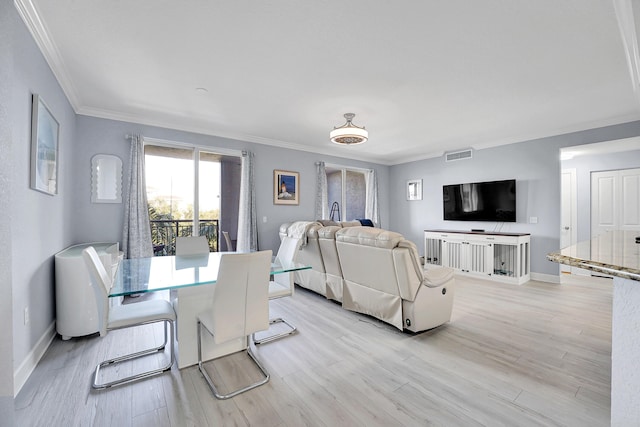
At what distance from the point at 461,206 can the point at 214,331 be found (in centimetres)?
557

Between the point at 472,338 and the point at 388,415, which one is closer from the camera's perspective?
the point at 388,415

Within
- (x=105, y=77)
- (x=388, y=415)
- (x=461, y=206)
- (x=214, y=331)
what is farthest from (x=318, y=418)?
(x=461, y=206)

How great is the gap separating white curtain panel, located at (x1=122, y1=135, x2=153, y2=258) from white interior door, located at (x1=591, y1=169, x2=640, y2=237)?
25.8ft

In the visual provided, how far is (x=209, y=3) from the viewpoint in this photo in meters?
1.89

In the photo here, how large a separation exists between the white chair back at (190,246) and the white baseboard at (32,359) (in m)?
1.26

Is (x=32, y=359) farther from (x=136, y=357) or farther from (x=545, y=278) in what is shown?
(x=545, y=278)

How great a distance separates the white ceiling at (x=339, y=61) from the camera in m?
1.97

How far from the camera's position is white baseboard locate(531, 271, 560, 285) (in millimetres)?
4672

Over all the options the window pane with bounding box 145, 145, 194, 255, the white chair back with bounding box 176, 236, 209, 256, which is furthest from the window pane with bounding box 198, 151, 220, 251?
the white chair back with bounding box 176, 236, 209, 256

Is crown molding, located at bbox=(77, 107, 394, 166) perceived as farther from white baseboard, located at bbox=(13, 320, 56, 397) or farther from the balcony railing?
white baseboard, located at bbox=(13, 320, 56, 397)

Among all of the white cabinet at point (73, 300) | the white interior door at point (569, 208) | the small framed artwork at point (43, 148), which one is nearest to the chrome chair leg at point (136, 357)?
the white cabinet at point (73, 300)

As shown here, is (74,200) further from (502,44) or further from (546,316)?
(546,316)

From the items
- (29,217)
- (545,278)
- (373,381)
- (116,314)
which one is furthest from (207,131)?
(545,278)

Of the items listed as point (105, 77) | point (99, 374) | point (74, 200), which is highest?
point (105, 77)
